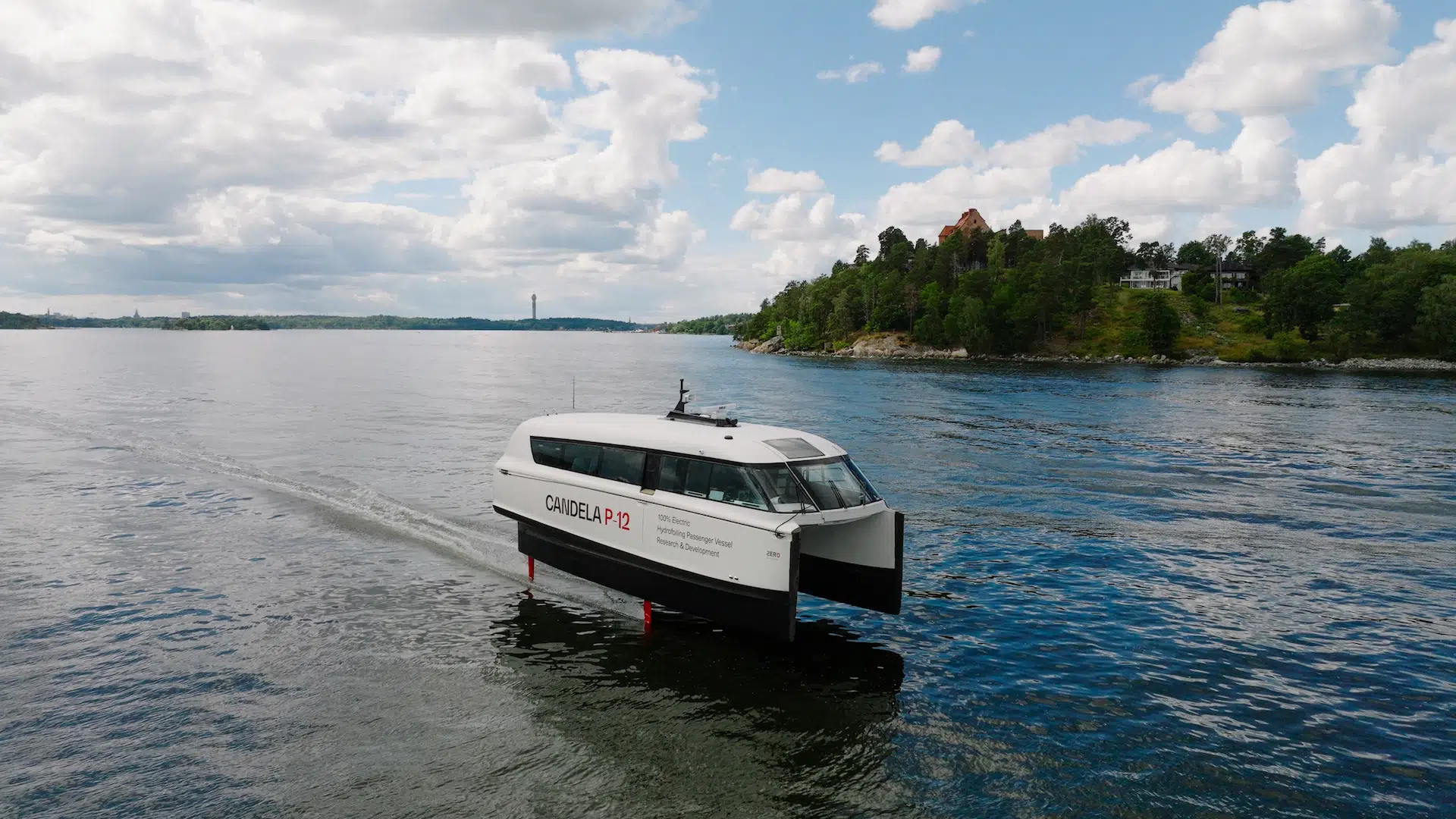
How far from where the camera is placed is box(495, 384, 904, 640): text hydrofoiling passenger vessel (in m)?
15.6

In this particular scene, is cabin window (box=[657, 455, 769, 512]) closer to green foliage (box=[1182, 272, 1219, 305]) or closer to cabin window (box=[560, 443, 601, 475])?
cabin window (box=[560, 443, 601, 475])

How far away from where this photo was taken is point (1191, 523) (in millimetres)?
28141

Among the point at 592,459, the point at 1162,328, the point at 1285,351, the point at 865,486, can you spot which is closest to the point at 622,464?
the point at 592,459

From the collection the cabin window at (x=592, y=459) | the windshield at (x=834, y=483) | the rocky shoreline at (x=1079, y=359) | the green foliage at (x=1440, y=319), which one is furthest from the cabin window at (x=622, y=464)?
the green foliage at (x=1440, y=319)

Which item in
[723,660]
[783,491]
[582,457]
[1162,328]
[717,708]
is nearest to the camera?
[717,708]

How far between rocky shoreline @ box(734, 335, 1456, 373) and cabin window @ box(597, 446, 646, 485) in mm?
131804

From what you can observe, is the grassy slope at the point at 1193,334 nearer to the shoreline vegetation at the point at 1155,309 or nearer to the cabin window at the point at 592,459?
the shoreline vegetation at the point at 1155,309

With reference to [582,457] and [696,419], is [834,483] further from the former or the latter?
[582,457]

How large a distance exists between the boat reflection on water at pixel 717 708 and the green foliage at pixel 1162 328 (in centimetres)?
14364

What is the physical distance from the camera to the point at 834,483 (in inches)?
655

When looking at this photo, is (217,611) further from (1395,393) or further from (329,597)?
(1395,393)

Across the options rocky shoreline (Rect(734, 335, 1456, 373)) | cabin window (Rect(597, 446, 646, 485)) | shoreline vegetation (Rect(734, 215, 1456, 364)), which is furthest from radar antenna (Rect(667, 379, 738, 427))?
shoreline vegetation (Rect(734, 215, 1456, 364))

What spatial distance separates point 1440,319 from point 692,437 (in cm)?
14731

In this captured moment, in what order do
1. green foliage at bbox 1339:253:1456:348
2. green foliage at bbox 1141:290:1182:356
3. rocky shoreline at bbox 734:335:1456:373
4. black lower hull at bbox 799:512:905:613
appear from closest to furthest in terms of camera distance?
black lower hull at bbox 799:512:905:613
rocky shoreline at bbox 734:335:1456:373
green foliage at bbox 1339:253:1456:348
green foliage at bbox 1141:290:1182:356
